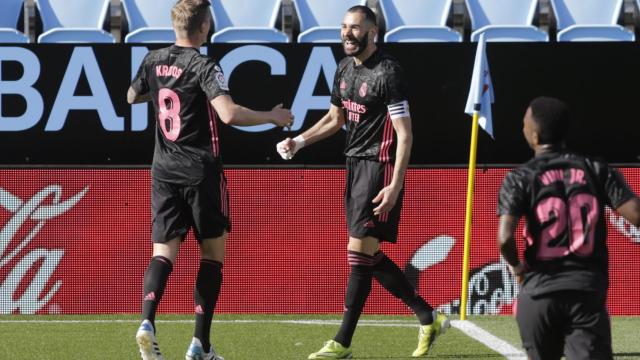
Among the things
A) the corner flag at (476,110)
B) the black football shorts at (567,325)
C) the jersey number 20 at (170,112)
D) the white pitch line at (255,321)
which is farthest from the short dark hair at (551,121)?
the corner flag at (476,110)

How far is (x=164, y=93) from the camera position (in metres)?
6.79

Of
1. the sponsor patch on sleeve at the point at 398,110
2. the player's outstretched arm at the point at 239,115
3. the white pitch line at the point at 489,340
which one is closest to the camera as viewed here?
the player's outstretched arm at the point at 239,115

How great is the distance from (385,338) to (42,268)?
308 cm

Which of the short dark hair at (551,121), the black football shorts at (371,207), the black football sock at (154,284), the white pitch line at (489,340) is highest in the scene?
the short dark hair at (551,121)

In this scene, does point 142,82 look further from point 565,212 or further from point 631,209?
point 631,209

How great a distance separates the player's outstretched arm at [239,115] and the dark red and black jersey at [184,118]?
186mm

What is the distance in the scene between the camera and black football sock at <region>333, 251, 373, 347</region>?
7.29 meters

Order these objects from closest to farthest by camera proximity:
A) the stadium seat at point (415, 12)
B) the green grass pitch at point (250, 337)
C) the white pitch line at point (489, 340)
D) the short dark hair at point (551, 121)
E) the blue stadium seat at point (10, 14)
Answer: the short dark hair at point (551, 121)
the white pitch line at point (489, 340)
the green grass pitch at point (250, 337)
the blue stadium seat at point (10, 14)
the stadium seat at point (415, 12)

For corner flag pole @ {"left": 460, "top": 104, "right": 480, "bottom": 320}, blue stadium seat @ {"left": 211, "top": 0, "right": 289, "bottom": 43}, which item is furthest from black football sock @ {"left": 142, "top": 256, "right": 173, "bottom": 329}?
blue stadium seat @ {"left": 211, "top": 0, "right": 289, "bottom": 43}

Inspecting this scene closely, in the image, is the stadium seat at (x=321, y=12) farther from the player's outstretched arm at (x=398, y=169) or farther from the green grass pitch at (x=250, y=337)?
the player's outstretched arm at (x=398, y=169)

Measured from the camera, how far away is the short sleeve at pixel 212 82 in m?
6.57

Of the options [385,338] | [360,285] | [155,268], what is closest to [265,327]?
[385,338]

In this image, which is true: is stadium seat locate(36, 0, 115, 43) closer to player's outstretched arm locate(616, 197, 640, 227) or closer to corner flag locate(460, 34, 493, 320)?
corner flag locate(460, 34, 493, 320)

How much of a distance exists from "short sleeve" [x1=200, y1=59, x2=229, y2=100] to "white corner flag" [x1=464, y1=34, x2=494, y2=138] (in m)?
3.37
